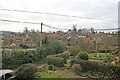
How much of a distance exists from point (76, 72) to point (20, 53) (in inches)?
187

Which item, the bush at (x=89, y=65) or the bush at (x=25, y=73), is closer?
the bush at (x=25, y=73)

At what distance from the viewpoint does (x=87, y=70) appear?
7.00 metres

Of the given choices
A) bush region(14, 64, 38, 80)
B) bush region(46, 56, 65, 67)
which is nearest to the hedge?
bush region(46, 56, 65, 67)

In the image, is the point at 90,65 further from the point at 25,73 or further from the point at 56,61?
the point at 25,73

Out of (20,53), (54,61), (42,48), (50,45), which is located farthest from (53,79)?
(50,45)

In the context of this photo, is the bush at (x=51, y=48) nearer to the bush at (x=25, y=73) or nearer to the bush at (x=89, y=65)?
the bush at (x=89, y=65)

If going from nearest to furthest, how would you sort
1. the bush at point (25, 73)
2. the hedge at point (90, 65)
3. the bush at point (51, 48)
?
the bush at point (25, 73), the hedge at point (90, 65), the bush at point (51, 48)

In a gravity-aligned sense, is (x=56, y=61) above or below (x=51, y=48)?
below

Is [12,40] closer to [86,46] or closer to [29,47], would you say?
[29,47]

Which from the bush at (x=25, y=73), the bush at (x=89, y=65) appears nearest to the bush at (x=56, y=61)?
the bush at (x=89, y=65)

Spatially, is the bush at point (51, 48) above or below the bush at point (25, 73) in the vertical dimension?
above

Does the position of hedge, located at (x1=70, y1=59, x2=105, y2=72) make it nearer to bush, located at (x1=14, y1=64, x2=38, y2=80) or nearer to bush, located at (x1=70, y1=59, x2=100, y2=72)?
bush, located at (x1=70, y1=59, x2=100, y2=72)

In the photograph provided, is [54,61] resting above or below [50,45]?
below

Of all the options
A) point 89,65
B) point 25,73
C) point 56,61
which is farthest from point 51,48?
point 25,73
